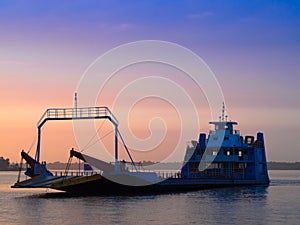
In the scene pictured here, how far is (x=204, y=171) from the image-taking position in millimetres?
83375

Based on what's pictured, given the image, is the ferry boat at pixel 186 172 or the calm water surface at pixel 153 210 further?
the ferry boat at pixel 186 172

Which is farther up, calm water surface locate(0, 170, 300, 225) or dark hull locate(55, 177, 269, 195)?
dark hull locate(55, 177, 269, 195)

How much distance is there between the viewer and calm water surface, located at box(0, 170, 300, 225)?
138ft

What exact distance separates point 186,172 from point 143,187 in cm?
1997

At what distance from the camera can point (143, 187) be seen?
65.1 meters

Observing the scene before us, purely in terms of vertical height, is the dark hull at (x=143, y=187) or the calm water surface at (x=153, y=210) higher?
the dark hull at (x=143, y=187)

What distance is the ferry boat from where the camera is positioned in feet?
192

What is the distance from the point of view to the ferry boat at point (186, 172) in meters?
58.6

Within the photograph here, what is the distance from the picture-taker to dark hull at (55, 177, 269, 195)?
60.0 m

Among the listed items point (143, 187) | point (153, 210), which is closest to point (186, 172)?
point (143, 187)

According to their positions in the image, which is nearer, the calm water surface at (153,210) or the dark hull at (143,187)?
the calm water surface at (153,210)

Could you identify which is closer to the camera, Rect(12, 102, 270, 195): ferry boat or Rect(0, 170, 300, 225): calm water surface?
Rect(0, 170, 300, 225): calm water surface

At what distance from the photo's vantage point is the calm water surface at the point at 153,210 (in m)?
42.2

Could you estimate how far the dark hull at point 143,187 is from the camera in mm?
59956
